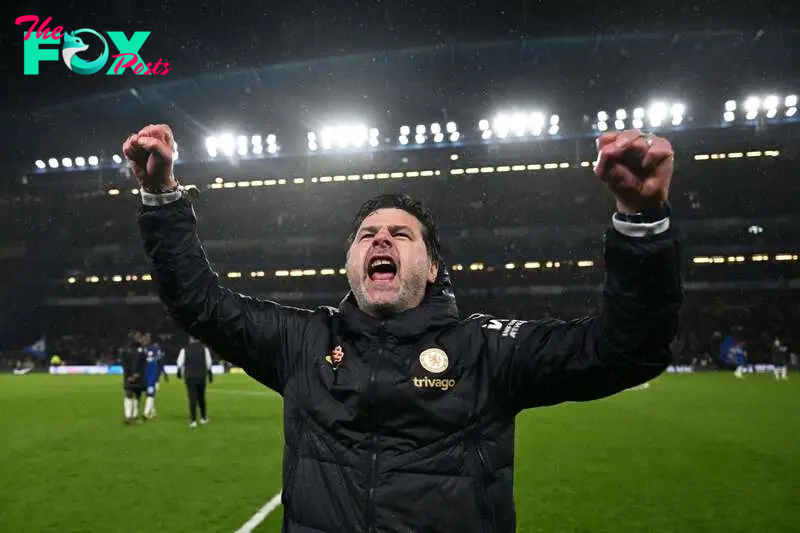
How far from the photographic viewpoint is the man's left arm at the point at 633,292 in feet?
6.26

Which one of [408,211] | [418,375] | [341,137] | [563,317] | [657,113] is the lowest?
[563,317]

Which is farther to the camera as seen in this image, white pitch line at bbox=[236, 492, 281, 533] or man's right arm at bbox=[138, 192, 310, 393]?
white pitch line at bbox=[236, 492, 281, 533]

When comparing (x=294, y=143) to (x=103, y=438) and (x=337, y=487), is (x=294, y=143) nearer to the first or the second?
(x=103, y=438)

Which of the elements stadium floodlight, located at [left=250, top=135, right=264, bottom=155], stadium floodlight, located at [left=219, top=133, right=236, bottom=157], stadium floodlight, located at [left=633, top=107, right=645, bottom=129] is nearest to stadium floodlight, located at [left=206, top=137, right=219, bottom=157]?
stadium floodlight, located at [left=219, top=133, right=236, bottom=157]

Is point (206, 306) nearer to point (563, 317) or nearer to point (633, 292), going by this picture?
point (633, 292)

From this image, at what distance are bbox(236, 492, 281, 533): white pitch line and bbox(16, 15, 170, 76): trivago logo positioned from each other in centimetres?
2489

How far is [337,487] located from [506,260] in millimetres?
46907

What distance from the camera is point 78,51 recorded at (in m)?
30.3

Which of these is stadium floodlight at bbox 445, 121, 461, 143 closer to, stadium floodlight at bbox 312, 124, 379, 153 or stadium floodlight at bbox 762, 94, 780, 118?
stadium floodlight at bbox 312, 124, 379, 153

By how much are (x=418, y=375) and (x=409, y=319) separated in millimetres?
226

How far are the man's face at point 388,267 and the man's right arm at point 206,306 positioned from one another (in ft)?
1.10

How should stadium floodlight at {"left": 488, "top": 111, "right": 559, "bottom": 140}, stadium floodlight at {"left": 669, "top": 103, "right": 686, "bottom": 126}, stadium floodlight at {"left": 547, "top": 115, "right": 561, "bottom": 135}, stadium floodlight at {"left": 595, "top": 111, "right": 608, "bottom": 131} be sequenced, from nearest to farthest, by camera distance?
stadium floodlight at {"left": 669, "top": 103, "right": 686, "bottom": 126} < stadium floodlight at {"left": 595, "top": 111, "right": 608, "bottom": 131} < stadium floodlight at {"left": 547, "top": 115, "right": 561, "bottom": 135} < stadium floodlight at {"left": 488, "top": 111, "right": 559, "bottom": 140}

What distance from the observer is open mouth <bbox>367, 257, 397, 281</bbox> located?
2594mm

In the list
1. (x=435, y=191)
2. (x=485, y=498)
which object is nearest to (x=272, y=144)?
(x=435, y=191)
